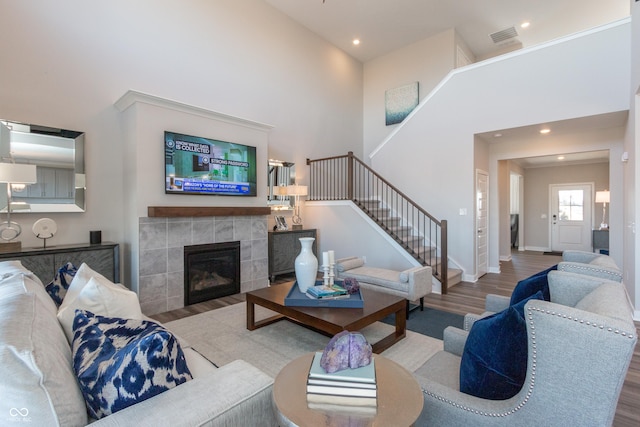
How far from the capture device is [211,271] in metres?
4.54

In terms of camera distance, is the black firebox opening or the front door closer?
the black firebox opening

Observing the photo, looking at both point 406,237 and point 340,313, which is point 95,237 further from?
point 406,237

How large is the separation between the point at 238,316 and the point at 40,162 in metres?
2.97

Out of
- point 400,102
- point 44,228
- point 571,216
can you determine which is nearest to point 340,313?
point 44,228

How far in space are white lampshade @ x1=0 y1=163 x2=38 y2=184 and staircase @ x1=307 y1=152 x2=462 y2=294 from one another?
462 centimetres

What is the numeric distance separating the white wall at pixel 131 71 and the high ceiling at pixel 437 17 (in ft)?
2.34

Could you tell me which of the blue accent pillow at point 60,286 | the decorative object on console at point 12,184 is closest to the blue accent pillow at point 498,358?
the blue accent pillow at point 60,286

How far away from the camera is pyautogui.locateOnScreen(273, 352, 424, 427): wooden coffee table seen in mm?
1014

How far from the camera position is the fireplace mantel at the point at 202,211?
3867mm

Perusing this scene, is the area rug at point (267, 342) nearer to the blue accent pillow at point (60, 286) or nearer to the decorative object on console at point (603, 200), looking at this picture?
the blue accent pillow at point (60, 286)

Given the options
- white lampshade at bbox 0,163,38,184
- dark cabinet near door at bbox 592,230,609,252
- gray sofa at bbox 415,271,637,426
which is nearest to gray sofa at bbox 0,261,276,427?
gray sofa at bbox 415,271,637,426

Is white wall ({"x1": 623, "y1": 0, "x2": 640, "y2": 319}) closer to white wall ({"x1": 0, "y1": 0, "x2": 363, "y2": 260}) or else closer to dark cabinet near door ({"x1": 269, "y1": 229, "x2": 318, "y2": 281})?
dark cabinet near door ({"x1": 269, "y1": 229, "x2": 318, "y2": 281})

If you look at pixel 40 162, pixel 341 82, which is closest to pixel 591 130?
pixel 341 82

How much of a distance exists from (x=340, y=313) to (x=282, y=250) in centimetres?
320
